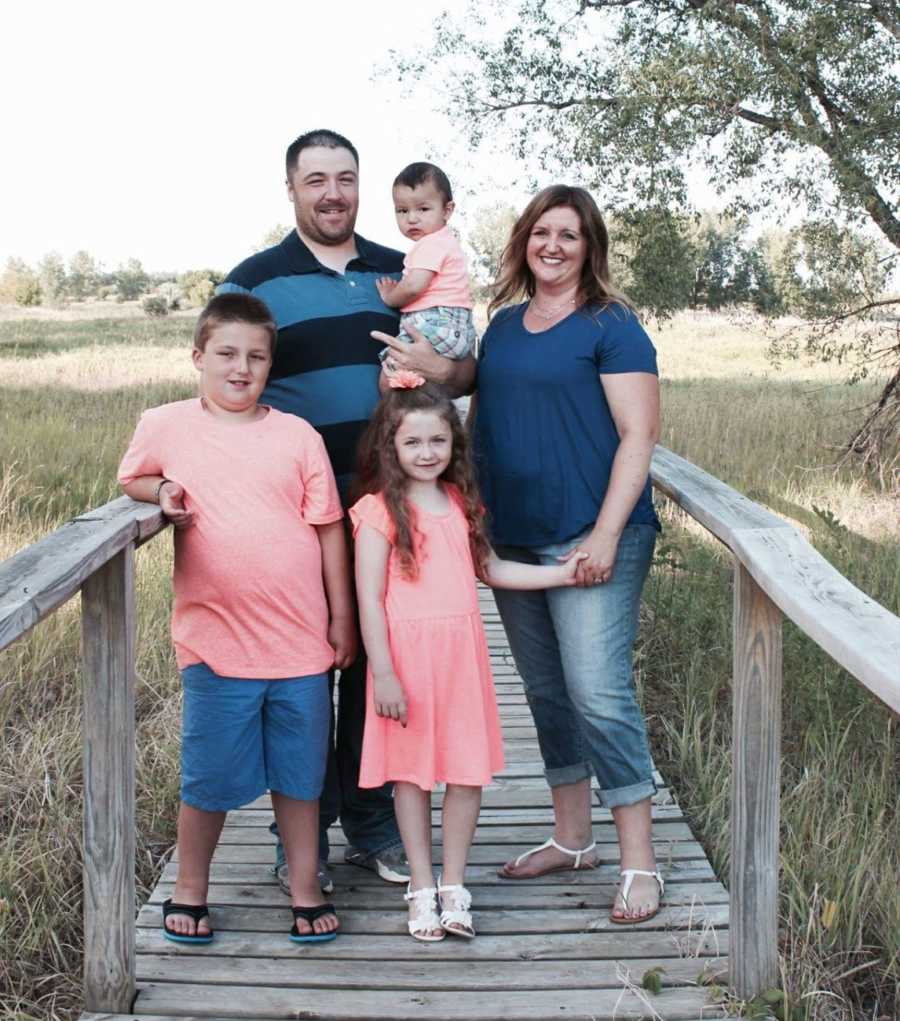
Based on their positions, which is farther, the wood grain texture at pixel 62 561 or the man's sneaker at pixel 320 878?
the man's sneaker at pixel 320 878

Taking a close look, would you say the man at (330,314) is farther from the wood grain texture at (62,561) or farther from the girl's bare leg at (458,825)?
the wood grain texture at (62,561)

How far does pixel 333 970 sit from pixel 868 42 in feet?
25.8

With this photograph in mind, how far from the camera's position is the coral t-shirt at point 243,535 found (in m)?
3.02

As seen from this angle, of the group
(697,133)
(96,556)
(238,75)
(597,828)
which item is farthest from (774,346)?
(238,75)

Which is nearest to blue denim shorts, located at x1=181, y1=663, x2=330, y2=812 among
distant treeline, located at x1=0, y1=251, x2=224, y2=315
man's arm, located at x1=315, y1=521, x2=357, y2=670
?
man's arm, located at x1=315, y1=521, x2=357, y2=670

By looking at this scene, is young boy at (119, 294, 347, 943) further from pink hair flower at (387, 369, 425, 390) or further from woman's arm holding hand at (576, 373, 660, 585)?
woman's arm holding hand at (576, 373, 660, 585)

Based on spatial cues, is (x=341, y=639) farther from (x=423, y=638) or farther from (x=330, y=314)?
(x=330, y=314)

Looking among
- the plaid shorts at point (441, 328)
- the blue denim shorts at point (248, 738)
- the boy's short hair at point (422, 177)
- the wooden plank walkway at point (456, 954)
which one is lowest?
the wooden plank walkway at point (456, 954)

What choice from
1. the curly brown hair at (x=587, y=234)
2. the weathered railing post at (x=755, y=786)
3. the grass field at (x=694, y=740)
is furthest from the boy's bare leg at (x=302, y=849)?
the curly brown hair at (x=587, y=234)

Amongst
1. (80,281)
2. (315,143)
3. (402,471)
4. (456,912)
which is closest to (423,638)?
(402,471)

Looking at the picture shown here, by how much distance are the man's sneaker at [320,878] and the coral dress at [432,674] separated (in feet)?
1.54

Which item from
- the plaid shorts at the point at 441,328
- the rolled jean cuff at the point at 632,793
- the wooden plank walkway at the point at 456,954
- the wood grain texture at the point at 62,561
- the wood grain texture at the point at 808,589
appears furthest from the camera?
the plaid shorts at the point at 441,328

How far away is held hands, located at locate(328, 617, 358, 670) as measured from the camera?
3209 mm

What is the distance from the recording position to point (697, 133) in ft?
28.9
